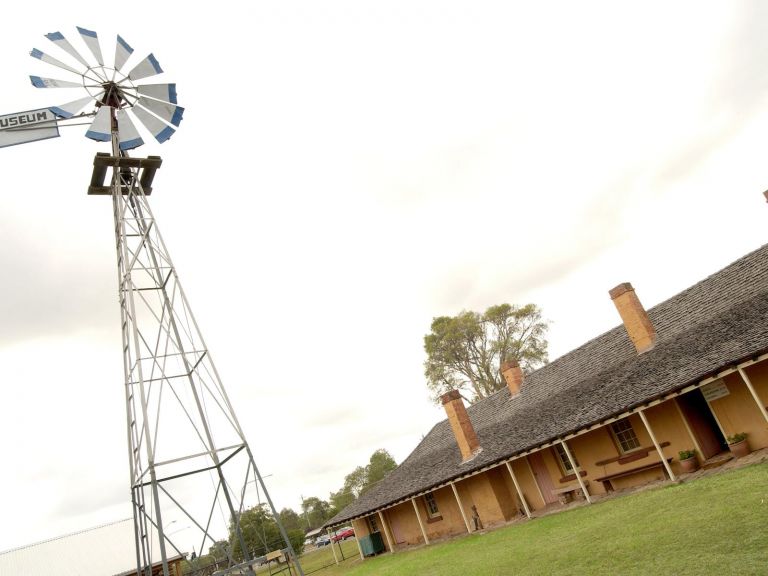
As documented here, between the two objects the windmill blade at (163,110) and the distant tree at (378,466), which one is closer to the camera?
the windmill blade at (163,110)

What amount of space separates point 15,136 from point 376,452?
90.3 meters

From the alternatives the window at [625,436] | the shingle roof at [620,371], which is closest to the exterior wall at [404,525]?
the shingle roof at [620,371]

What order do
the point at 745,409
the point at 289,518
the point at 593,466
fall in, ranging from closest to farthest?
the point at 745,409 < the point at 593,466 < the point at 289,518

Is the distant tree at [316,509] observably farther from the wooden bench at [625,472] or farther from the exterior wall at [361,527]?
the wooden bench at [625,472]

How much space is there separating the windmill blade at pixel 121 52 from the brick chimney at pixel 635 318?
17257 mm

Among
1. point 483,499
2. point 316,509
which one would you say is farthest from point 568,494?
point 316,509

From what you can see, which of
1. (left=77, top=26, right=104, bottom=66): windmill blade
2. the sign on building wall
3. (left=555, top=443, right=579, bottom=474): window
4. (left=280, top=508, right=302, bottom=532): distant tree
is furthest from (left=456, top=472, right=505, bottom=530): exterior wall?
(left=280, top=508, right=302, bottom=532): distant tree

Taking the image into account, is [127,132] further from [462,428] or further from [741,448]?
[741,448]

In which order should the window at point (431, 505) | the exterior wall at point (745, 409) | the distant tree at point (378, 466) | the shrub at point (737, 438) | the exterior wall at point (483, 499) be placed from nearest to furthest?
the exterior wall at point (745, 409), the shrub at point (737, 438), the exterior wall at point (483, 499), the window at point (431, 505), the distant tree at point (378, 466)

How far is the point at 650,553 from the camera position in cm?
887

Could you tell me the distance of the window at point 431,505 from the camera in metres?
23.2

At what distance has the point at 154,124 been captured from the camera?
1256 centimetres

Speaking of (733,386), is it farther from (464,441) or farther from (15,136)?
(15,136)

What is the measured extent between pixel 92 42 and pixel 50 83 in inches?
54.3
